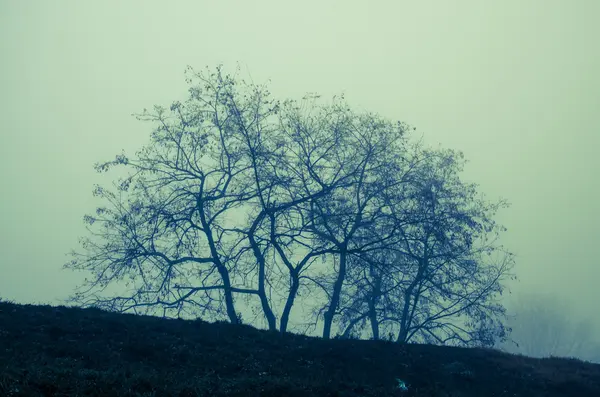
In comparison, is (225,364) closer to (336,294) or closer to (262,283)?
(262,283)

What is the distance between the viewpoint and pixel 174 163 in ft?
90.9

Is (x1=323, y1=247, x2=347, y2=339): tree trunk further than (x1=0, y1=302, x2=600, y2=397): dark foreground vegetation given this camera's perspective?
Yes

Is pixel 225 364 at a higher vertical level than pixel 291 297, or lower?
lower

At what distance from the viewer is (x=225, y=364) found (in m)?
16.5

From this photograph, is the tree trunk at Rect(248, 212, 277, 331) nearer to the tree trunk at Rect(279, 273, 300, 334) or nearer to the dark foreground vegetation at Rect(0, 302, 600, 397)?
the tree trunk at Rect(279, 273, 300, 334)

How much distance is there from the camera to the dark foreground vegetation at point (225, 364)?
12.7 metres

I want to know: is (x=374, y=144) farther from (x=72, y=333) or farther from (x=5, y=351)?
(x=5, y=351)

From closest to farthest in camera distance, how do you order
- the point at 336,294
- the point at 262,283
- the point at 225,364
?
1. the point at 225,364
2. the point at 336,294
3. the point at 262,283

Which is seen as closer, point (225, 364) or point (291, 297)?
point (225, 364)

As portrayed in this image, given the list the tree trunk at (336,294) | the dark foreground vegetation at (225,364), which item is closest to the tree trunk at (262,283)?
the tree trunk at (336,294)

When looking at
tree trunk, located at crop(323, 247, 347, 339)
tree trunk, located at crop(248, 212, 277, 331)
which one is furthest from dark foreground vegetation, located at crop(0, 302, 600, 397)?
tree trunk, located at crop(248, 212, 277, 331)

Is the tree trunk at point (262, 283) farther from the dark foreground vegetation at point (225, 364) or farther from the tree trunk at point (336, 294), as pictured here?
the dark foreground vegetation at point (225, 364)

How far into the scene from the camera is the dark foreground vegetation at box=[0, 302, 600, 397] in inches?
501

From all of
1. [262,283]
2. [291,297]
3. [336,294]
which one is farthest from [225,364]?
[336,294]
